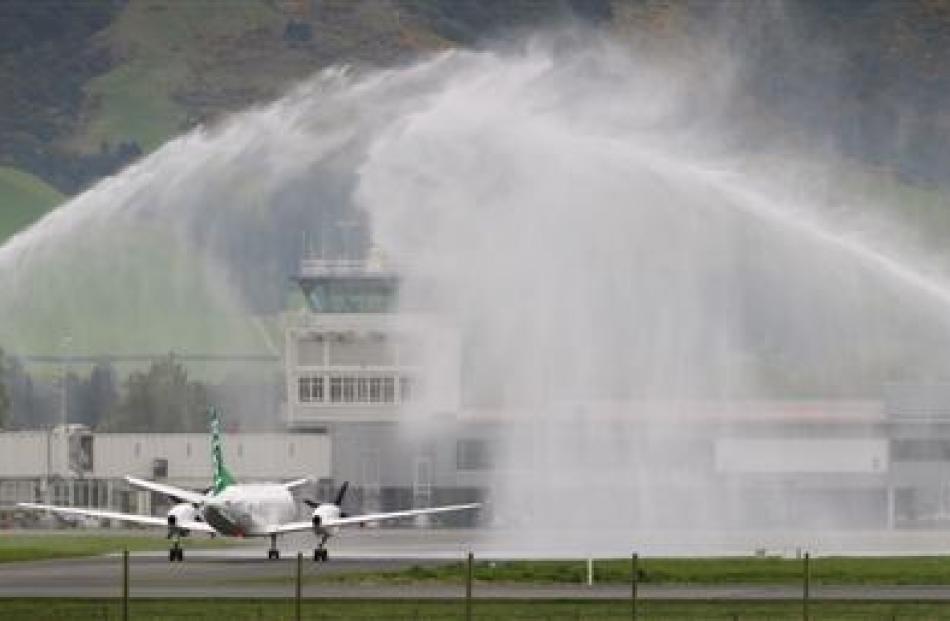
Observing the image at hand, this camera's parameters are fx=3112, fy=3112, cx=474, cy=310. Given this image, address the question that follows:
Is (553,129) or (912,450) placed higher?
(553,129)

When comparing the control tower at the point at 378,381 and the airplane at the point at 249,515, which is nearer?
the airplane at the point at 249,515

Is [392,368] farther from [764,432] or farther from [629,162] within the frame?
[629,162]

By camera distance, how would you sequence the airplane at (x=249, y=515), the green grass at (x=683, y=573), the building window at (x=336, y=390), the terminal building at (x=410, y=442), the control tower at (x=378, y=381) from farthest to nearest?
the building window at (x=336, y=390), the control tower at (x=378, y=381), the terminal building at (x=410, y=442), the airplane at (x=249, y=515), the green grass at (x=683, y=573)

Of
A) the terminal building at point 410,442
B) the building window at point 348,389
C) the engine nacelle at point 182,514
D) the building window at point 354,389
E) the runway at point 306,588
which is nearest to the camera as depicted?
the runway at point 306,588

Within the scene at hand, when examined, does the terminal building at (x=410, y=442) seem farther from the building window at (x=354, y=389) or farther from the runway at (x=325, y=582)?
the runway at (x=325, y=582)

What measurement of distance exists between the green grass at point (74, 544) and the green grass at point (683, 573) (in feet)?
72.7

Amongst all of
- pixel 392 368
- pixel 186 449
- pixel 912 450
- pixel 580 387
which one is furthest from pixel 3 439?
pixel 912 450

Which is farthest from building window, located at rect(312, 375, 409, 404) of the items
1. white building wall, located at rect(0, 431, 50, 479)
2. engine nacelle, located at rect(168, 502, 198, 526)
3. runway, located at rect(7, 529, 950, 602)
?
engine nacelle, located at rect(168, 502, 198, 526)

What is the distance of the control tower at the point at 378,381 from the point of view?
161250 mm

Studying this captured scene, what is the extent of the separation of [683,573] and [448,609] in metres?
18.8

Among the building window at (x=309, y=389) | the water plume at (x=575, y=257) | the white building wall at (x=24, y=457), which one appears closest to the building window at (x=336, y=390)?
the building window at (x=309, y=389)

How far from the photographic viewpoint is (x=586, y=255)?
471ft

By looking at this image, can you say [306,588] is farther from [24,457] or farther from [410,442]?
[24,457]

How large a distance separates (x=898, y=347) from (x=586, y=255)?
35186mm
